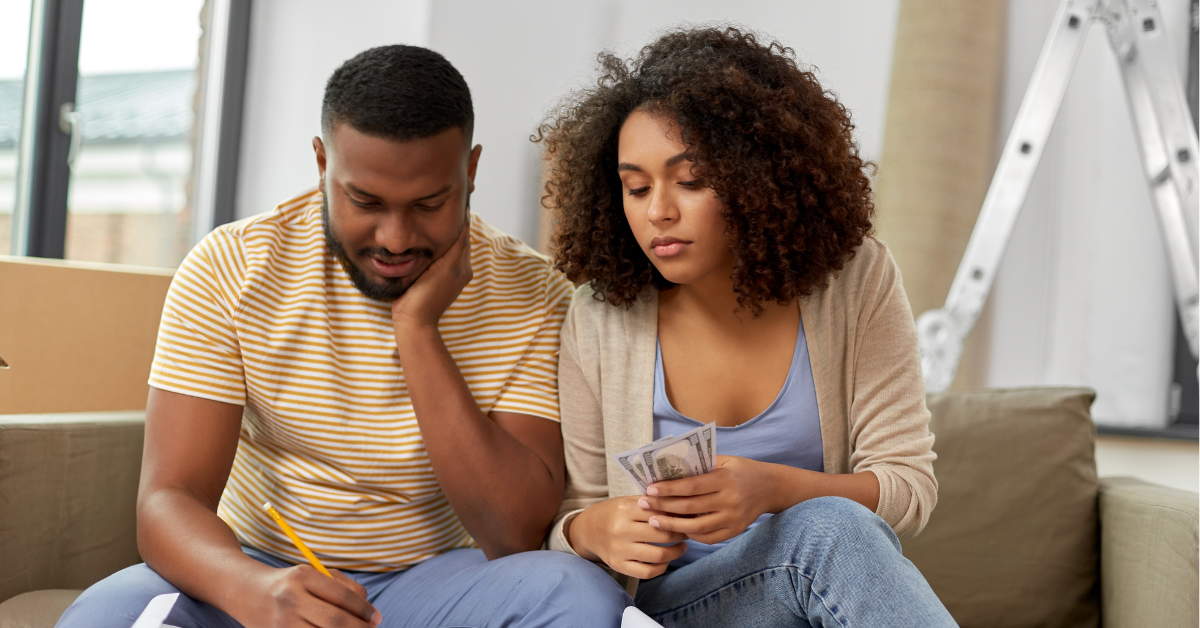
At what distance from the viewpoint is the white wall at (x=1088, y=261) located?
2.43 meters

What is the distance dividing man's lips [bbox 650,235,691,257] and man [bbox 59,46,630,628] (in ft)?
1.02

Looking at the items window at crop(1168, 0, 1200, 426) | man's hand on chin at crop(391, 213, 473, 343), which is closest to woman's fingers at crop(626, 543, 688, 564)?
man's hand on chin at crop(391, 213, 473, 343)

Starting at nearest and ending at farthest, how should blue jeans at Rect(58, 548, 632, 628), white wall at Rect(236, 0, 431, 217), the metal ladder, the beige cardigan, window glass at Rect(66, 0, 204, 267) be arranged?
1. blue jeans at Rect(58, 548, 632, 628)
2. the beige cardigan
3. the metal ladder
4. window glass at Rect(66, 0, 204, 267)
5. white wall at Rect(236, 0, 431, 217)

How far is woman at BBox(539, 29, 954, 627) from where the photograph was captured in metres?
1.20

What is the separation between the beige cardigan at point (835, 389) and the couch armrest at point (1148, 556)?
444 millimetres

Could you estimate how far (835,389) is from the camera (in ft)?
4.49

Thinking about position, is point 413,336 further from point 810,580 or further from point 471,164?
point 810,580

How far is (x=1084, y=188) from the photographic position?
2564mm

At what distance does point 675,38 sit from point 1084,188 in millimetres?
1687

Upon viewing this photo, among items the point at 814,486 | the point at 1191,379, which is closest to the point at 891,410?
the point at 814,486

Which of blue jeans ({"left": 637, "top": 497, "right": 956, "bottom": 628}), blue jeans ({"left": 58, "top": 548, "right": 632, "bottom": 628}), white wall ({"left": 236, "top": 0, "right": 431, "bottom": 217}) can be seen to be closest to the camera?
blue jeans ({"left": 637, "top": 497, "right": 956, "bottom": 628})

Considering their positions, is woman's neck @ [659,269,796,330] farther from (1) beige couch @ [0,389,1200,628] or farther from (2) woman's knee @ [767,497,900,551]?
(1) beige couch @ [0,389,1200,628]

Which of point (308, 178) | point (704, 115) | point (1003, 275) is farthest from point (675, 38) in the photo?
point (308, 178)

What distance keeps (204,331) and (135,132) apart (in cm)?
179
